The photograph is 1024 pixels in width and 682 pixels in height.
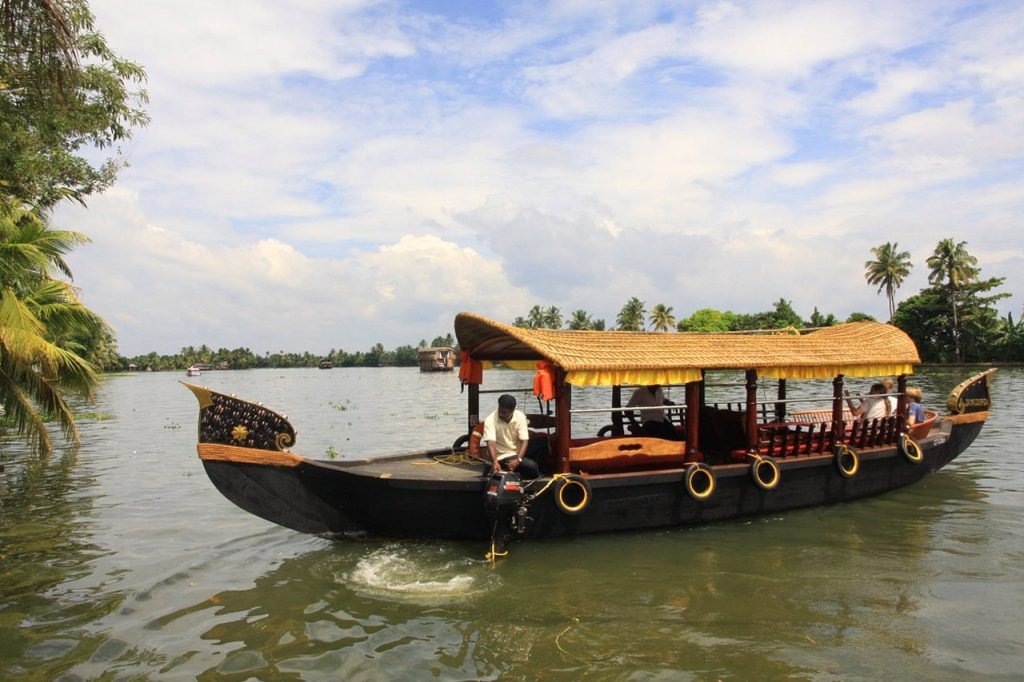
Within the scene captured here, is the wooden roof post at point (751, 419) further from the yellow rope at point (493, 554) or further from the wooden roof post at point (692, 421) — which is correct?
the yellow rope at point (493, 554)

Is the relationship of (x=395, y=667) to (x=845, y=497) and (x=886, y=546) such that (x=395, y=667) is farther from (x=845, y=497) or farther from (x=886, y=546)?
(x=845, y=497)

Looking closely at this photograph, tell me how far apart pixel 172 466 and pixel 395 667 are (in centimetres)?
1037

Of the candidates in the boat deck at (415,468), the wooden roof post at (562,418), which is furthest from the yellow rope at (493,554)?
the wooden roof post at (562,418)

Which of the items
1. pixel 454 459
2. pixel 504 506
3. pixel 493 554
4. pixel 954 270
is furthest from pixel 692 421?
pixel 954 270

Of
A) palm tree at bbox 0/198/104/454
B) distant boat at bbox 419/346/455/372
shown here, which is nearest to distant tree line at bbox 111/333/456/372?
distant boat at bbox 419/346/455/372

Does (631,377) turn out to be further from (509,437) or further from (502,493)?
(502,493)

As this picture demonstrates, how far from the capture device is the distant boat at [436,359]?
259ft

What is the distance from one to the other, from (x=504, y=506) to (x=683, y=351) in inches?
106

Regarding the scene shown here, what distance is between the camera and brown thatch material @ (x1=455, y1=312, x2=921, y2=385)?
708 cm

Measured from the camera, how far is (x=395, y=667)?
482cm

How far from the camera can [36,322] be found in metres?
10.1

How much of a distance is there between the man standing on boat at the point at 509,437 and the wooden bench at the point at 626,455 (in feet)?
1.67

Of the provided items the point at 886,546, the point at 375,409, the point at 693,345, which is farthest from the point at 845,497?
the point at 375,409

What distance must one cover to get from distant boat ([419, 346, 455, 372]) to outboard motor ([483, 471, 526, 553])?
7242cm
